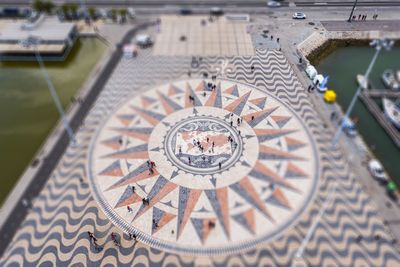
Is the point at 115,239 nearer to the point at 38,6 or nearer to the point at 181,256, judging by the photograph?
the point at 181,256

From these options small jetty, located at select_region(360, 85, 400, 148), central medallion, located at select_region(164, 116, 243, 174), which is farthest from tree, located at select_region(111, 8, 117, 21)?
small jetty, located at select_region(360, 85, 400, 148)

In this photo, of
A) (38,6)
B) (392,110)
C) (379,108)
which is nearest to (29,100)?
(38,6)

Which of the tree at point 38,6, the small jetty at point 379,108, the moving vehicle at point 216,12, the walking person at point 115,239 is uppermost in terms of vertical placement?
the moving vehicle at point 216,12

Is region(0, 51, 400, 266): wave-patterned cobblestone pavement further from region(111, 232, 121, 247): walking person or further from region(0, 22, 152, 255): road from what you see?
region(0, 22, 152, 255): road

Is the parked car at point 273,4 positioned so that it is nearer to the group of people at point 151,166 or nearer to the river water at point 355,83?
the river water at point 355,83

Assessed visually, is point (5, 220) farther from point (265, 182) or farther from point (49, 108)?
point (265, 182)

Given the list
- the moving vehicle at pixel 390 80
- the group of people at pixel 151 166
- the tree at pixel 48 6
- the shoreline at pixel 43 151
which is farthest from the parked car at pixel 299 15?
the tree at pixel 48 6

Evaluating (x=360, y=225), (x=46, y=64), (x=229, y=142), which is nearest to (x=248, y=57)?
(x=229, y=142)
